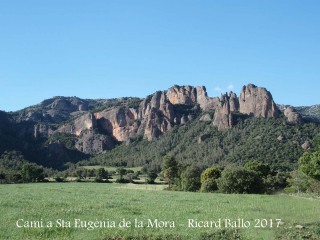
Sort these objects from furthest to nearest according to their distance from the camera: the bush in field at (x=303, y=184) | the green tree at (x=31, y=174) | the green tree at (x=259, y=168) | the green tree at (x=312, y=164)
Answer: the green tree at (x=31, y=174) < the green tree at (x=259, y=168) < the bush in field at (x=303, y=184) < the green tree at (x=312, y=164)

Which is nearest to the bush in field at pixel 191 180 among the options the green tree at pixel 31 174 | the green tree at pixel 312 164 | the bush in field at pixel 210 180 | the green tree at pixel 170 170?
the bush in field at pixel 210 180

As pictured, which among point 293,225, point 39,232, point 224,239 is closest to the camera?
point 224,239

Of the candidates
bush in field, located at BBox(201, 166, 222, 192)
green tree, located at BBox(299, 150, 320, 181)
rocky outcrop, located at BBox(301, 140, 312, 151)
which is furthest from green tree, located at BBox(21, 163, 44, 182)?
rocky outcrop, located at BBox(301, 140, 312, 151)

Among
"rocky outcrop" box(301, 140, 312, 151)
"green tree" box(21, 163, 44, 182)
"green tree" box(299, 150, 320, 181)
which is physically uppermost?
"rocky outcrop" box(301, 140, 312, 151)

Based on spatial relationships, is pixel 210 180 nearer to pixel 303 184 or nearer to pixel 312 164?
pixel 303 184

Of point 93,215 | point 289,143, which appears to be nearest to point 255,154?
point 289,143

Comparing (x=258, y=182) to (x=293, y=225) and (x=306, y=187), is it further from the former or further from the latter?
(x=293, y=225)

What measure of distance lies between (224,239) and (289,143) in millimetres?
161291

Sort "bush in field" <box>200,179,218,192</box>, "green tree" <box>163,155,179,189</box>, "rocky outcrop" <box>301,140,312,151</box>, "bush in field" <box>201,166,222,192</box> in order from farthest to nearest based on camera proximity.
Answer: "rocky outcrop" <box>301,140,312,151</box> < "green tree" <box>163,155,179,189</box> < "bush in field" <box>201,166,222,192</box> < "bush in field" <box>200,179,218,192</box>

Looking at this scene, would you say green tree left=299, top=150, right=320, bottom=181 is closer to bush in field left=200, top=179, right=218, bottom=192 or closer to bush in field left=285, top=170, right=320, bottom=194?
bush in field left=285, top=170, right=320, bottom=194

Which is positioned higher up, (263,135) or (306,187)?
(263,135)

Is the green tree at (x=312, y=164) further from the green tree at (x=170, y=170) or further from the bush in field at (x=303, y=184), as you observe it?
the green tree at (x=170, y=170)

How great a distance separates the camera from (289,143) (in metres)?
173

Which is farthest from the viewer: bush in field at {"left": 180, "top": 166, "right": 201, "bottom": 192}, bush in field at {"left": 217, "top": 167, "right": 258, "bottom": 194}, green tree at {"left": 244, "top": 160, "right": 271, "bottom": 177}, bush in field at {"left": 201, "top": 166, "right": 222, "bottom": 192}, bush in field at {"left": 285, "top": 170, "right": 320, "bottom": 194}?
green tree at {"left": 244, "top": 160, "right": 271, "bottom": 177}
